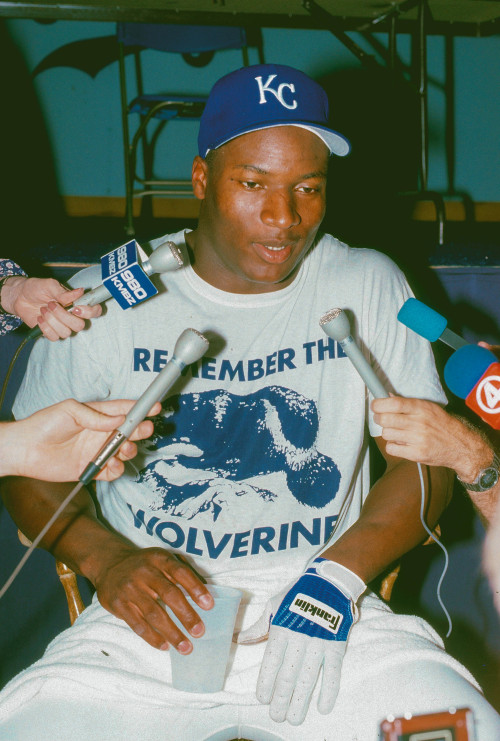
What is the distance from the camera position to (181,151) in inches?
170

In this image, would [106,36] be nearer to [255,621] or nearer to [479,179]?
[479,179]

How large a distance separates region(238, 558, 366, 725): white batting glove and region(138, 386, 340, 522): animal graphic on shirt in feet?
0.99

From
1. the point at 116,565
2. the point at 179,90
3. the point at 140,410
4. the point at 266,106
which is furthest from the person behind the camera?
the point at 179,90

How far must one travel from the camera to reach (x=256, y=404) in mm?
1403

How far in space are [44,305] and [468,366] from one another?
2.61 feet

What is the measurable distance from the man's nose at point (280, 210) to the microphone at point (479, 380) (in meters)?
0.48

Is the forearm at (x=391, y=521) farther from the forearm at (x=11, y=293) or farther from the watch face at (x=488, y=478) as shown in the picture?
the forearm at (x=11, y=293)

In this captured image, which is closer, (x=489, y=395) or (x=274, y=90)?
(x=489, y=395)

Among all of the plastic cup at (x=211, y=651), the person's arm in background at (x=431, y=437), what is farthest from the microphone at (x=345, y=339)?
the plastic cup at (x=211, y=651)

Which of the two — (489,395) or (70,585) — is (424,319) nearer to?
(489,395)

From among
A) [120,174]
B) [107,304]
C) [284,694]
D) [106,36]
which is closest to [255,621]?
[284,694]

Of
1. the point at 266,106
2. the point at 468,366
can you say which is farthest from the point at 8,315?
the point at 468,366

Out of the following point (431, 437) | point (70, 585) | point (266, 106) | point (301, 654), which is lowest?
point (70, 585)

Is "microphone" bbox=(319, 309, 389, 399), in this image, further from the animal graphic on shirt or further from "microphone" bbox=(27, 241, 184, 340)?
the animal graphic on shirt
